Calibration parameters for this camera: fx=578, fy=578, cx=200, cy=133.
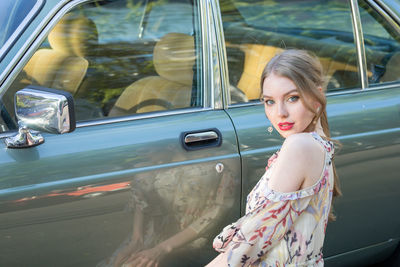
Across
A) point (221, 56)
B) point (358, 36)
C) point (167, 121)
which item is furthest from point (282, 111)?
point (358, 36)

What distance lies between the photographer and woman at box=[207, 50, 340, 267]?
1771 mm

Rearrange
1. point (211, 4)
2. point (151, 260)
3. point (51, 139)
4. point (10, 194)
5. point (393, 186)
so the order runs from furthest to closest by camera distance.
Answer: point (393, 186) < point (211, 4) < point (151, 260) < point (51, 139) < point (10, 194)

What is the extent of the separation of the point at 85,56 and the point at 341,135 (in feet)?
4.23

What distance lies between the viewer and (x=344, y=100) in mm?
2975

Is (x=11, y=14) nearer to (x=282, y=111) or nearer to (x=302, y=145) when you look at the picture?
(x=282, y=111)

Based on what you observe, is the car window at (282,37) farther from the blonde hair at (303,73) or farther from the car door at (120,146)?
the blonde hair at (303,73)

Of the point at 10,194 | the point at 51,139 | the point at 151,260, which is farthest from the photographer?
the point at 151,260

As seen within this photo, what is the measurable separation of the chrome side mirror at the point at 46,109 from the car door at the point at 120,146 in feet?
0.82

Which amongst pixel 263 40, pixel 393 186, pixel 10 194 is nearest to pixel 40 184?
pixel 10 194

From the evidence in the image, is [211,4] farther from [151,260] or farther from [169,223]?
[151,260]

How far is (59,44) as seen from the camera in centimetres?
256

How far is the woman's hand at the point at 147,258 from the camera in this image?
8.09 feet

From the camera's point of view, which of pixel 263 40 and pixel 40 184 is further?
pixel 263 40

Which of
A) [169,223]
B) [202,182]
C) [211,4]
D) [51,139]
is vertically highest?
[211,4]
